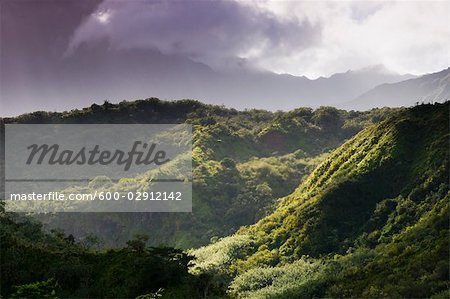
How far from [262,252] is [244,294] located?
13.1 metres

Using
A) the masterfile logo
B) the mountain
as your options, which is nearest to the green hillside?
the masterfile logo

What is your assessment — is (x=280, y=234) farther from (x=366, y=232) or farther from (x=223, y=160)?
(x=223, y=160)

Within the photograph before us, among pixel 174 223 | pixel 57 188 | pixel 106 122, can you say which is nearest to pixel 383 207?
pixel 174 223

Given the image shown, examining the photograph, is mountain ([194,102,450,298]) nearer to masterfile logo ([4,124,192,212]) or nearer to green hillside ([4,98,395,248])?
green hillside ([4,98,395,248])

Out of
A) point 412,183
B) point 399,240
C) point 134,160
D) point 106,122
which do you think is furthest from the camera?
point 106,122

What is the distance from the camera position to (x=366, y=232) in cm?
4772

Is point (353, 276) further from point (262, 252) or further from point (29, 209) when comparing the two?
point (29, 209)

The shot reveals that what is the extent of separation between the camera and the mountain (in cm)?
3234

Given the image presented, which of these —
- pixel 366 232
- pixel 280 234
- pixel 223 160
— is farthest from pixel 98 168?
pixel 366 232

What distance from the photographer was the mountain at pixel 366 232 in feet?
106

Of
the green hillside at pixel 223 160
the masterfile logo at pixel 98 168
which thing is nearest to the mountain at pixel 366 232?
the green hillside at pixel 223 160

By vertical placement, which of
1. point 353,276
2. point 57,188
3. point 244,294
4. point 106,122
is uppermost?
point 106,122

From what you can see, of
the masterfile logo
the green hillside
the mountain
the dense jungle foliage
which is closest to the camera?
the dense jungle foliage

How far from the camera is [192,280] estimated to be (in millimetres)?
28281
